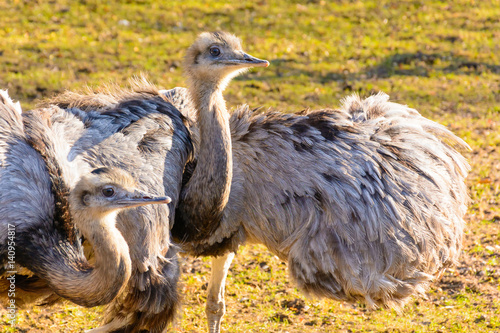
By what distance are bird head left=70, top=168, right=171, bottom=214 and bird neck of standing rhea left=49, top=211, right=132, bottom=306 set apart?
0.06m

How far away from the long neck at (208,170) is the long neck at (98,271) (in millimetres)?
758

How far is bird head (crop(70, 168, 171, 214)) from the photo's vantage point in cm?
370

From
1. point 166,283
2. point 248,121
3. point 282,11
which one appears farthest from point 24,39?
point 166,283

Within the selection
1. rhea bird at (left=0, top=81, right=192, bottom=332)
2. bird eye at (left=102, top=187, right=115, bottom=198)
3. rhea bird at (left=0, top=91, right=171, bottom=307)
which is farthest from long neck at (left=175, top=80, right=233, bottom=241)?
bird eye at (left=102, top=187, right=115, bottom=198)

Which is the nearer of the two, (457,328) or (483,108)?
(457,328)

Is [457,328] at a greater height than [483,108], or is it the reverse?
[483,108]

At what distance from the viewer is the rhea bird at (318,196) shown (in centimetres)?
452

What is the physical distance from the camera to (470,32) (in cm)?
1221

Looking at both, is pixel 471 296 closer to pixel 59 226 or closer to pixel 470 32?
pixel 59 226

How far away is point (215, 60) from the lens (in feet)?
15.0

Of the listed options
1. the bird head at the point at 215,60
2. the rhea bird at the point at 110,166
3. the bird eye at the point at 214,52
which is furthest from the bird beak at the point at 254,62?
the rhea bird at the point at 110,166

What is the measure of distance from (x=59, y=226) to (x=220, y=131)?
3.84ft

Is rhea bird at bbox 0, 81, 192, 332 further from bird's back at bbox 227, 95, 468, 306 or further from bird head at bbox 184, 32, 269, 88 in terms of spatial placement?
bird's back at bbox 227, 95, 468, 306

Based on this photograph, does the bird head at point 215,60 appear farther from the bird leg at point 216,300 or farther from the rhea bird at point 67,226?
the bird leg at point 216,300
